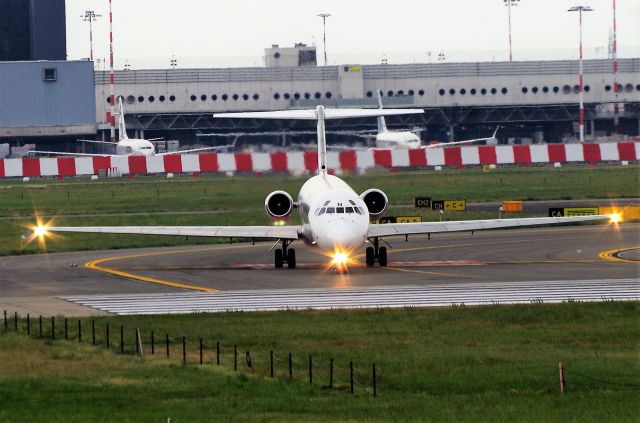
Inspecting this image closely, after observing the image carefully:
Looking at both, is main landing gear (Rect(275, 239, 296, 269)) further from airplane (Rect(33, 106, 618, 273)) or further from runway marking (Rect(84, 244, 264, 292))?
runway marking (Rect(84, 244, 264, 292))

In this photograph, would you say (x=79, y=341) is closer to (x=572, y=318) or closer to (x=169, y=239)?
(x=572, y=318)

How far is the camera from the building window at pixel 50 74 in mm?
140363

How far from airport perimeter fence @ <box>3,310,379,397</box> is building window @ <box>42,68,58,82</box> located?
344 feet

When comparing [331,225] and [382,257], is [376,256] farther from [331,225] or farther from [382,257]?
[331,225]

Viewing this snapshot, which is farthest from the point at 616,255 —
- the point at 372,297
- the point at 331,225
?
the point at 372,297

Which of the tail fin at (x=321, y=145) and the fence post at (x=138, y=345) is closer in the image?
the fence post at (x=138, y=345)

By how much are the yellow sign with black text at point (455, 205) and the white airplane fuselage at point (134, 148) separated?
6546 cm

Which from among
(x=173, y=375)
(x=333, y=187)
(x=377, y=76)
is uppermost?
(x=377, y=76)

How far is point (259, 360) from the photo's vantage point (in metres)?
30.0

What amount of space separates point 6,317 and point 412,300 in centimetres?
1120

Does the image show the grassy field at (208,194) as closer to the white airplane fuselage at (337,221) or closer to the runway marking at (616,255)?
the runway marking at (616,255)

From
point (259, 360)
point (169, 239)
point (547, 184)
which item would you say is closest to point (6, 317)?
point (259, 360)

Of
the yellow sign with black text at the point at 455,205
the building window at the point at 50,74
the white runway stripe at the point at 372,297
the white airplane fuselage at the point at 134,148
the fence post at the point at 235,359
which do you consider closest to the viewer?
the fence post at the point at 235,359

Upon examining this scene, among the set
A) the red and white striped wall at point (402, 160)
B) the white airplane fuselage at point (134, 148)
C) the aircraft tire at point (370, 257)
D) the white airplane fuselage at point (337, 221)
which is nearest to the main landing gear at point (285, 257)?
the white airplane fuselage at point (337, 221)
